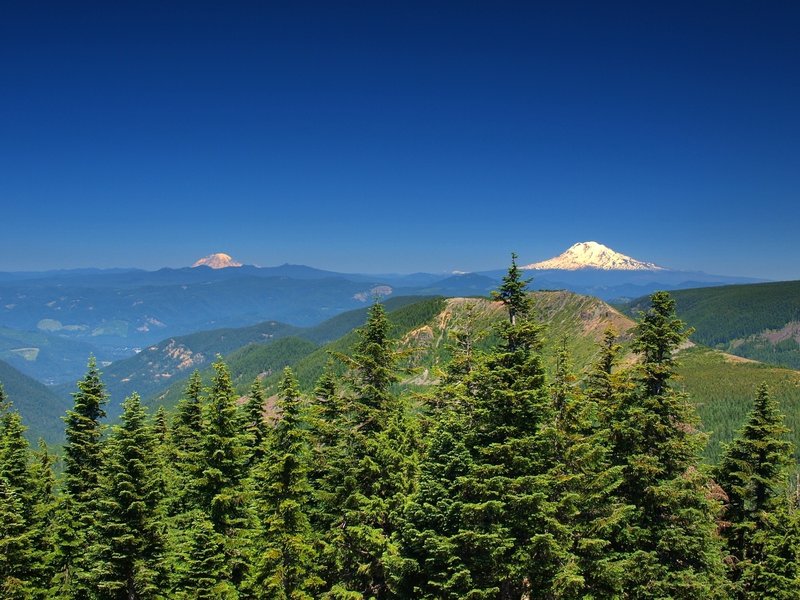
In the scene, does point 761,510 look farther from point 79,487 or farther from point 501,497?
point 79,487

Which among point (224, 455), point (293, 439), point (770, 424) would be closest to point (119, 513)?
point (224, 455)

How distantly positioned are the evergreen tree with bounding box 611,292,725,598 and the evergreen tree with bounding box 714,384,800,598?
7232mm

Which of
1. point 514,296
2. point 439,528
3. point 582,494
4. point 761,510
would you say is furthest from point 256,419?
point 761,510

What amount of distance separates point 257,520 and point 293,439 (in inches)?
191

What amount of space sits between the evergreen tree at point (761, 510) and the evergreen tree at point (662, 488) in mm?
7232

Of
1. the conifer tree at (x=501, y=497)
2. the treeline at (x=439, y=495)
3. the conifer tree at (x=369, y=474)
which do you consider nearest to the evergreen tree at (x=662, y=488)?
the treeline at (x=439, y=495)

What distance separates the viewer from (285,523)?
26891mm

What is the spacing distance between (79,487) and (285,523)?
1561 cm

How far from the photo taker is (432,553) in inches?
866

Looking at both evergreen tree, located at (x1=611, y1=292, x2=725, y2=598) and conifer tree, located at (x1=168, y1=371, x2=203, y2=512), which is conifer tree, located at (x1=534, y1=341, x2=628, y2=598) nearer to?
evergreen tree, located at (x1=611, y1=292, x2=725, y2=598)

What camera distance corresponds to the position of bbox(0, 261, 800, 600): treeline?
20.6 meters

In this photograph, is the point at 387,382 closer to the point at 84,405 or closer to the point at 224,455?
the point at 224,455

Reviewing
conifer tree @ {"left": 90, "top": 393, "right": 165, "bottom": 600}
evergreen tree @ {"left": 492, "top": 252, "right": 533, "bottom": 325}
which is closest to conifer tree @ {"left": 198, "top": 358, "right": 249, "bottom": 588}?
conifer tree @ {"left": 90, "top": 393, "right": 165, "bottom": 600}

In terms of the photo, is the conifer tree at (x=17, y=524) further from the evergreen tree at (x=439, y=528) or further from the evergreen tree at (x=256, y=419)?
the evergreen tree at (x=439, y=528)
